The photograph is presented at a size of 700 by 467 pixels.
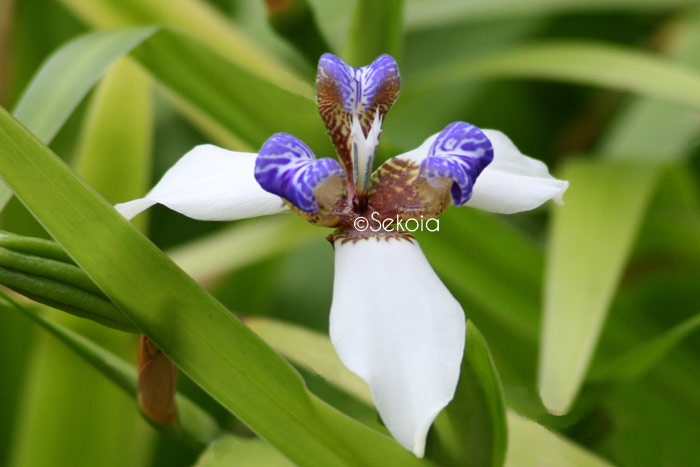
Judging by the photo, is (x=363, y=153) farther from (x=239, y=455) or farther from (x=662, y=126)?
(x=662, y=126)

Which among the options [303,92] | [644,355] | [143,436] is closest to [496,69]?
[303,92]

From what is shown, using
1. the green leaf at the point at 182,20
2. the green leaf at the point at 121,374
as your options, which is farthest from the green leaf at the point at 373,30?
the green leaf at the point at 121,374

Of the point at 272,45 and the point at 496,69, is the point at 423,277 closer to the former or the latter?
the point at 496,69

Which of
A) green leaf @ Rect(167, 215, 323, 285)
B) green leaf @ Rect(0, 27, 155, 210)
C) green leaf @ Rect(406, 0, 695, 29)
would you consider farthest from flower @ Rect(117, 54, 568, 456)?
green leaf @ Rect(406, 0, 695, 29)

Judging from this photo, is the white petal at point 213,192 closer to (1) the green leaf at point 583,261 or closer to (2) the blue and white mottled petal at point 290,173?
(2) the blue and white mottled petal at point 290,173

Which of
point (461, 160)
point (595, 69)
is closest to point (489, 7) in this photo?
point (595, 69)

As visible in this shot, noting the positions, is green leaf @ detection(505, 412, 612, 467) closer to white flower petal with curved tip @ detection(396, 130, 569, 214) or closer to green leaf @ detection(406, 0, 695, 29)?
white flower petal with curved tip @ detection(396, 130, 569, 214)

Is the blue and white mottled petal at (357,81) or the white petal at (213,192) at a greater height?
the blue and white mottled petal at (357,81)
